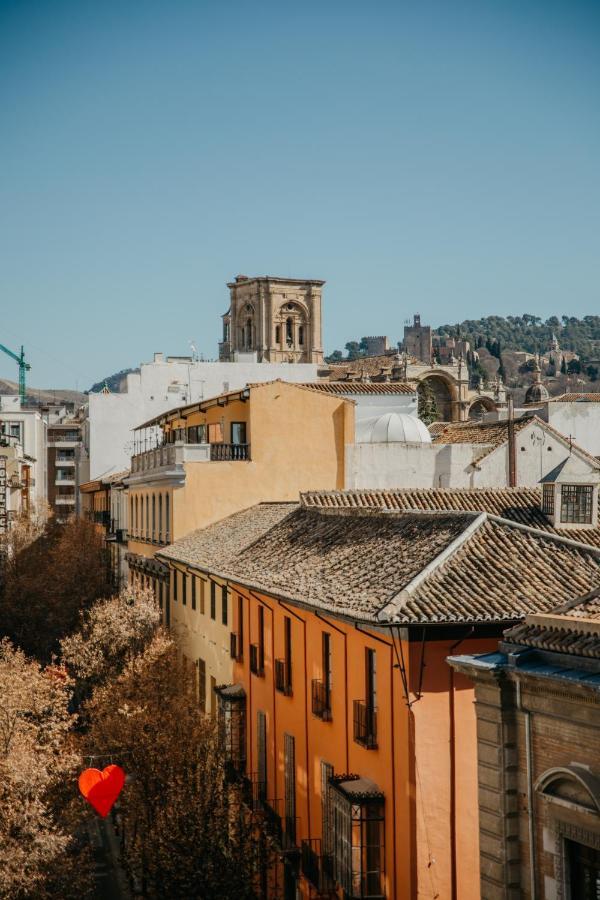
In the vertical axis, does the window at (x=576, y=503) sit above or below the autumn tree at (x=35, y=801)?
above

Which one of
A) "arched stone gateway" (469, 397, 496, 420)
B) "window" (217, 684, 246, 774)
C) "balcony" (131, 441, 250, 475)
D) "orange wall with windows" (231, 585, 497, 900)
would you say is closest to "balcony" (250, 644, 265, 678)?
"window" (217, 684, 246, 774)

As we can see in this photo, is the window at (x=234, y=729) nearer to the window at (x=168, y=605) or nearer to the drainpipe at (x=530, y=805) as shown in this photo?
the window at (x=168, y=605)

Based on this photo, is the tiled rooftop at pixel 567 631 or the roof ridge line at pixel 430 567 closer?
the tiled rooftop at pixel 567 631

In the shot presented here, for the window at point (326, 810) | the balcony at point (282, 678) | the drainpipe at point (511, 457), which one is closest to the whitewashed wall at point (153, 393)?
the drainpipe at point (511, 457)

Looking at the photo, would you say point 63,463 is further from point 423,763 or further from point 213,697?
point 423,763

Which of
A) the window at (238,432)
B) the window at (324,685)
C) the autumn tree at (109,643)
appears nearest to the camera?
the window at (324,685)

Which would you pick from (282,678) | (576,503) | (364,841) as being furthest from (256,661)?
(364,841)

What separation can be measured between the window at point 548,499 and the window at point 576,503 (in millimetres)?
232

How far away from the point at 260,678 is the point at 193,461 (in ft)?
46.2

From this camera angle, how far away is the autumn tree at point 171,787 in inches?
803

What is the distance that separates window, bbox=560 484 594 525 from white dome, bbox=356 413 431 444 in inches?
611

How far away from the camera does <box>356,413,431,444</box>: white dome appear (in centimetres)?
4284

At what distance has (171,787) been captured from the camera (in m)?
23.5

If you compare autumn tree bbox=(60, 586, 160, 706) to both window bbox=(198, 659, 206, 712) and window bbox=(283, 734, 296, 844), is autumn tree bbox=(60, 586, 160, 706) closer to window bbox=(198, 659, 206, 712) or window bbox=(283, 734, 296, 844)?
window bbox=(198, 659, 206, 712)
